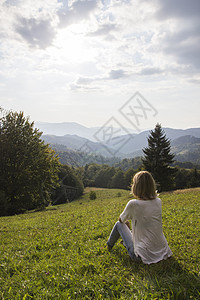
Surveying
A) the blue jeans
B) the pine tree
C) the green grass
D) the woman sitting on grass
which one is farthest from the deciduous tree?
the woman sitting on grass

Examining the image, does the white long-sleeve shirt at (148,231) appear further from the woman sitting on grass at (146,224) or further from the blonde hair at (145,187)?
the blonde hair at (145,187)

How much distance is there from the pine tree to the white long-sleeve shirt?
38055 mm

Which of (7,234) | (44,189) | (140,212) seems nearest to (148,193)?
(140,212)

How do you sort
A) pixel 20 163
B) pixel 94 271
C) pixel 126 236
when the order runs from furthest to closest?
1. pixel 20 163
2. pixel 126 236
3. pixel 94 271

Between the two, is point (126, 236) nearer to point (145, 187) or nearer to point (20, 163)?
point (145, 187)

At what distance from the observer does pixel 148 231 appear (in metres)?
4.84

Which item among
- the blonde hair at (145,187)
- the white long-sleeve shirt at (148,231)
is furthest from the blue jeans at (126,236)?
the blonde hair at (145,187)

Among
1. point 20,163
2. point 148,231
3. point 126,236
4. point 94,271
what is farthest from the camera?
point 20,163

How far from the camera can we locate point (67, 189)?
67.9 m

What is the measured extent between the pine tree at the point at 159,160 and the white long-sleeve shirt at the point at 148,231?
38.1 meters

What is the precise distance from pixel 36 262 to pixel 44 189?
23942 mm

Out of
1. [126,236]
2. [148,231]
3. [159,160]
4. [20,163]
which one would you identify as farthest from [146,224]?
[159,160]

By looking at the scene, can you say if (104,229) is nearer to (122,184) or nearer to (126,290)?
(126,290)

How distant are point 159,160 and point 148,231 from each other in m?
38.8
